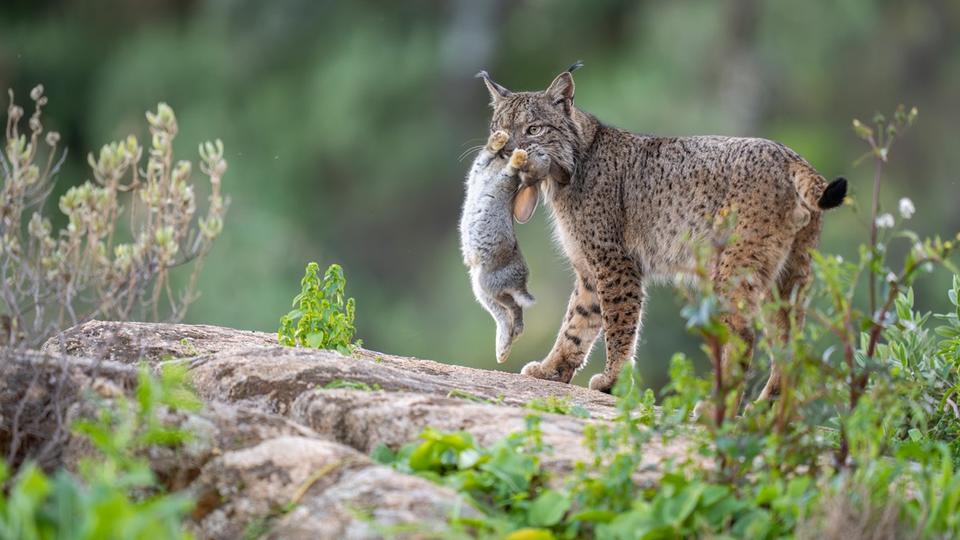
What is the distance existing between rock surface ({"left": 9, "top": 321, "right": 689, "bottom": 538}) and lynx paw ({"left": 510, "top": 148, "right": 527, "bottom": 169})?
1.95 m

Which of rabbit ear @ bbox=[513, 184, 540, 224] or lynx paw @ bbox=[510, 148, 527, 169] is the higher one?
lynx paw @ bbox=[510, 148, 527, 169]

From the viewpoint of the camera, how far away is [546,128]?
727cm

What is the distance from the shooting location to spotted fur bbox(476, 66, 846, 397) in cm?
611

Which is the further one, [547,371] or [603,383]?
[547,371]

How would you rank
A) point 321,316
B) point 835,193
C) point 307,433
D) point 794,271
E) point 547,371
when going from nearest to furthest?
1. point 307,433
2. point 835,193
3. point 321,316
4. point 794,271
5. point 547,371

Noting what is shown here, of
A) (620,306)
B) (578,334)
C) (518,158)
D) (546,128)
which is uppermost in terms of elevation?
(546,128)

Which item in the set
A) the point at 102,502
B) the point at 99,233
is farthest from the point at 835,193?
the point at 102,502

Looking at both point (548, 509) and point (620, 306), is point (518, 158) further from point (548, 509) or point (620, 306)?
point (548, 509)

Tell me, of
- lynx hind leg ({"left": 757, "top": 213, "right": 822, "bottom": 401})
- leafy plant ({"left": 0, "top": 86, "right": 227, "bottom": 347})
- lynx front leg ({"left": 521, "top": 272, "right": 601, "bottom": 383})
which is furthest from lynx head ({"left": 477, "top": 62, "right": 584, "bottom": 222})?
leafy plant ({"left": 0, "top": 86, "right": 227, "bottom": 347})

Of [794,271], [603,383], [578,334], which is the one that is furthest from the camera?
[578,334]

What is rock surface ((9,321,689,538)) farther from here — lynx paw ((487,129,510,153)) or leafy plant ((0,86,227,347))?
lynx paw ((487,129,510,153))

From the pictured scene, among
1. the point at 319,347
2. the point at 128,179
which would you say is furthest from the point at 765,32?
the point at 319,347

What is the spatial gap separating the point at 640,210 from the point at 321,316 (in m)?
1.99

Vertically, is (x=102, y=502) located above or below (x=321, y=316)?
below
